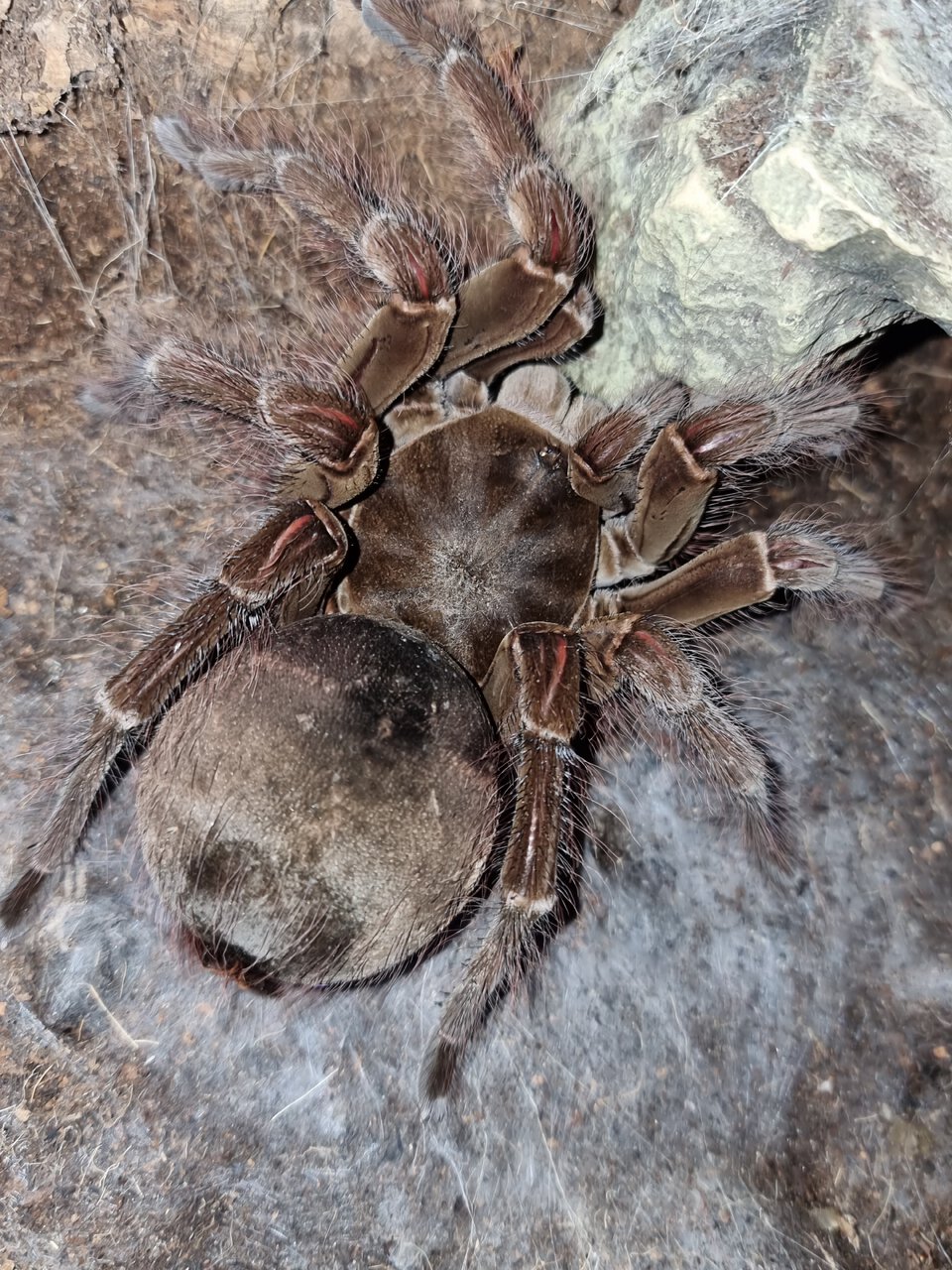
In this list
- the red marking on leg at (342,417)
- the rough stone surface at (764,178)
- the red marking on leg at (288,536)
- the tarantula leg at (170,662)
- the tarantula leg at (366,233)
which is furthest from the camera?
the tarantula leg at (366,233)

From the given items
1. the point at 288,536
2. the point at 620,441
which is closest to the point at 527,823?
the point at 288,536

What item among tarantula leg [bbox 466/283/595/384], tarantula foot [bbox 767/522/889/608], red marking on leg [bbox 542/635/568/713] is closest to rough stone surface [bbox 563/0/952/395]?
tarantula leg [bbox 466/283/595/384]

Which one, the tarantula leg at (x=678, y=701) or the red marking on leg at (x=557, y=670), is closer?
the red marking on leg at (x=557, y=670)

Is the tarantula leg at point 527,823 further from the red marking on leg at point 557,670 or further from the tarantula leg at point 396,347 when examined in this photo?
the tarantula leg at point 396,347

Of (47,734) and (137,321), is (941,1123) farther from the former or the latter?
(137,321)

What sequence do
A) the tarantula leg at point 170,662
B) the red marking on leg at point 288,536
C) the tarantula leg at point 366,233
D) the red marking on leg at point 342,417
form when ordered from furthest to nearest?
the tarantula leg at point 366,233 < the red marking on leg at point 342,417 < the red marking on leg at point 288,536 < the tarantula leg at point 170,662

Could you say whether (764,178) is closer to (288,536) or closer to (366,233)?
(366,233)

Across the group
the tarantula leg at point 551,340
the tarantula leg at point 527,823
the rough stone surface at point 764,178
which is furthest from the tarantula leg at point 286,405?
the rough stone surface at point 764,178
